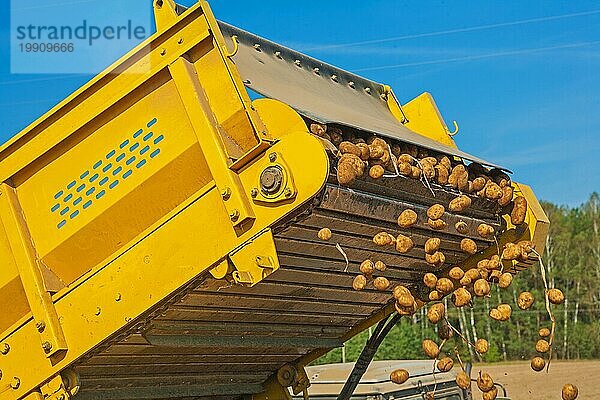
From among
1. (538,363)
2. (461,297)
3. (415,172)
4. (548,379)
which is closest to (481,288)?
(461,297)

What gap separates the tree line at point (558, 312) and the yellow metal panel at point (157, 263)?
74.5ft

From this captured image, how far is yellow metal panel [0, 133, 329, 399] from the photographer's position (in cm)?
316

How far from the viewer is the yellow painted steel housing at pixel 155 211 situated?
3.21 metres

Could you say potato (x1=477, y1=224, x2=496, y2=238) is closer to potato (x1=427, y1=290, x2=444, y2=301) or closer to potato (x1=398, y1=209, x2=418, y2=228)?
potato (x1=427, y1=290, x2=444, y2=301)

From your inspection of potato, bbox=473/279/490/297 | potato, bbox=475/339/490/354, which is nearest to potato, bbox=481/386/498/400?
potato, bbox=475/339/490/354

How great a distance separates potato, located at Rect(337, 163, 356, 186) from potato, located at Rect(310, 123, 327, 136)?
0.49 feet

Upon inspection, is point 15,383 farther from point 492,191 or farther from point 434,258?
point 492,191

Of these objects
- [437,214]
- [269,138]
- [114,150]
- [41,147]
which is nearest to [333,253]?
[437,214]

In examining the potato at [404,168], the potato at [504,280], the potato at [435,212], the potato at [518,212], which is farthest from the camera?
the potato at [518,212]

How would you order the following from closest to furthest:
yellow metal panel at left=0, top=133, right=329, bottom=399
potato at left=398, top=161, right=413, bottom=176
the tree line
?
1. yellow metal panel at left=0, top=133, right=329, bottom=399
2. potato at left=398, top=161, right=413, bottom=176
3. the tree line

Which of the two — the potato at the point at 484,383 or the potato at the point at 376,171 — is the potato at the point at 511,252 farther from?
the potato at the point at 376,171

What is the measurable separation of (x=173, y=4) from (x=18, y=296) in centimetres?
124

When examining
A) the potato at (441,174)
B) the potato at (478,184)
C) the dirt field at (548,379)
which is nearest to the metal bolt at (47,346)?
the potato at (441,174)

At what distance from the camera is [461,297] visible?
3.93 metres
